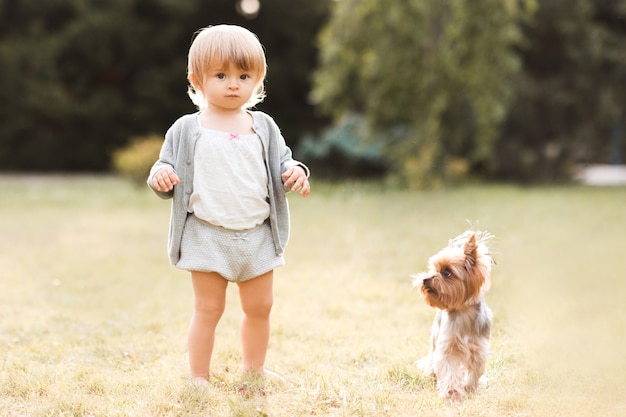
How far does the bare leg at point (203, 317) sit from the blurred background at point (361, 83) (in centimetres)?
1177

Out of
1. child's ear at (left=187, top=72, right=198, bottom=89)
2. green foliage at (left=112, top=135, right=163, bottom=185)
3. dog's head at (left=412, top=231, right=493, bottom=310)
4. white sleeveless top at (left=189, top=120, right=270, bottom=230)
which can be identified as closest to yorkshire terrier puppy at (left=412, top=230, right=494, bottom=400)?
dog's head at (left=412, top=231, right=493, bottom=310)

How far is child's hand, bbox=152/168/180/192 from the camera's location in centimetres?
335

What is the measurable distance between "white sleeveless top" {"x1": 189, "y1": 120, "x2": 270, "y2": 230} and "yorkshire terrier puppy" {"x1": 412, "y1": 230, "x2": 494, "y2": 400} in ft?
2.97

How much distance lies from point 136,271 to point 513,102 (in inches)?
513

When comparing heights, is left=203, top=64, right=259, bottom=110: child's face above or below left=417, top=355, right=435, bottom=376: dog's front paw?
above

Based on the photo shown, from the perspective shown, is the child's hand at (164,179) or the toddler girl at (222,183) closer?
the child's hand at (164,179)

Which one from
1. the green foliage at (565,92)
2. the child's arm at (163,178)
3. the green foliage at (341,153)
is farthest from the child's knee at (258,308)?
the green foliage at (565,92)

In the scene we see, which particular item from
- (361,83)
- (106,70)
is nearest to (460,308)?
(361,83)

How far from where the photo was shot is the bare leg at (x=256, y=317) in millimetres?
3633

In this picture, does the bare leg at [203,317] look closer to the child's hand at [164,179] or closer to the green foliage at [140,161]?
the child's hand at [164,179]

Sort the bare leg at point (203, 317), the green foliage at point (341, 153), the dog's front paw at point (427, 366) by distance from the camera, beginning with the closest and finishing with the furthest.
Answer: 1. the bare leg at point (203, 317)
2. the dog's front paw at point (427, 366)
3. the green foliage at point (341, 153)

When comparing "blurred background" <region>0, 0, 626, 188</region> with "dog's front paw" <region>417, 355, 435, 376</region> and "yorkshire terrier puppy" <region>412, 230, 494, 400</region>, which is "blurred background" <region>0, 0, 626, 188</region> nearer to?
"dog's front paw" <region>417, 355, 435, 376</region>

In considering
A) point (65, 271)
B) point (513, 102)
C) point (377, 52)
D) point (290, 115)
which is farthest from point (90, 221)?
point (290, 115)

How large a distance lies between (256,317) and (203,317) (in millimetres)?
271
